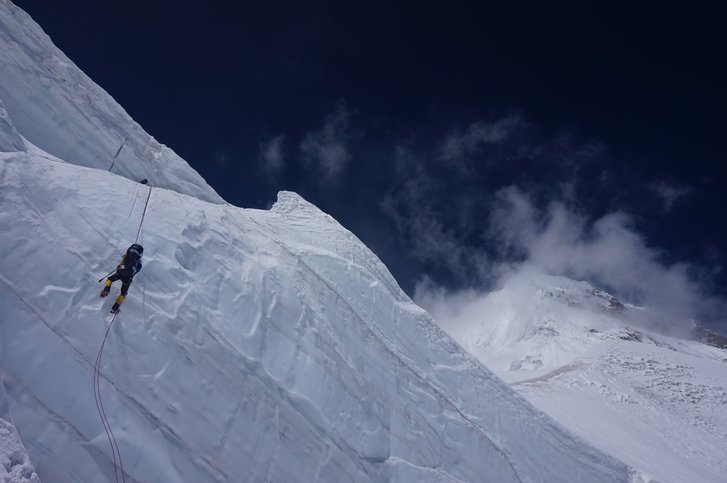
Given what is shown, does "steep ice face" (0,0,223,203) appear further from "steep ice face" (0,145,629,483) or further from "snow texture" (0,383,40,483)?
"snow texture" (0,383,40,483)

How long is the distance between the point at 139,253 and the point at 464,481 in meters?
11.5

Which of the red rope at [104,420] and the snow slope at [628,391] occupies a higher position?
the snow slope at [628,391]

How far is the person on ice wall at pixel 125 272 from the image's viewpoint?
8828 mm

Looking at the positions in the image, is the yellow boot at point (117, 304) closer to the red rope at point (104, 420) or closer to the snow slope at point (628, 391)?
the red rope at point (104, 420)

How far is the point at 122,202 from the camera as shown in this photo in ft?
35.9

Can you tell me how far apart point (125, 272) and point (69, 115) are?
806 cm

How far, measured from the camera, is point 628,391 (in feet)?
126

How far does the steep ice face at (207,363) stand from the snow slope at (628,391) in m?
12.1

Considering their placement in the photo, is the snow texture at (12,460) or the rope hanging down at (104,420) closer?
the snow texture at (12,460)

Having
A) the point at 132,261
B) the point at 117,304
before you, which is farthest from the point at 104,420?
the point at 132,261

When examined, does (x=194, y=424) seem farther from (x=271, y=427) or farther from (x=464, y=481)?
(x=464, y=481)

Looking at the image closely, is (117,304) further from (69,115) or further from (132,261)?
(69,115)

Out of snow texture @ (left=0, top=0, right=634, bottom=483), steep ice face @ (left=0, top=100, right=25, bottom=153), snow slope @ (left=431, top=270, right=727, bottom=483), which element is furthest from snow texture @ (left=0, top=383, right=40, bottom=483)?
snow slope @ (left=431, top=270, right=727, bottom=483)

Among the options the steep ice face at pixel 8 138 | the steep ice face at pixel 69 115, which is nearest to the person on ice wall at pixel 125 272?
the steep ice face at pixel 8 138
